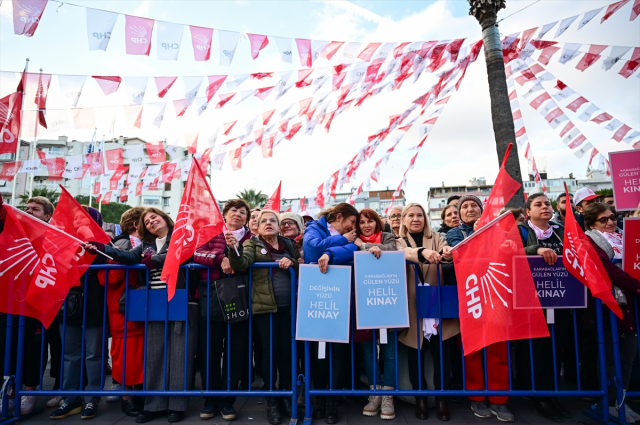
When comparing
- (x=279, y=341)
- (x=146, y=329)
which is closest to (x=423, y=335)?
(x=279, y=341)

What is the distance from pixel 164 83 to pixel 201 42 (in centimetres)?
114

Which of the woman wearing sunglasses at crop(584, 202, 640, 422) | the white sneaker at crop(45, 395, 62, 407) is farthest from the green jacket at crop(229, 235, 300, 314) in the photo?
the woman wearing sunglasses at crop(584, 202, 640, 422)

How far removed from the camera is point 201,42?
5629 millimetres

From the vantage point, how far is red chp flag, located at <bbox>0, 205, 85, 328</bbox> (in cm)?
343

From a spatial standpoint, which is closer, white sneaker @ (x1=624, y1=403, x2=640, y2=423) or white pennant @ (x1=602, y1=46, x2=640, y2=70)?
white sneaker @ (x1=624, y1=403, x2=640, y2=423)

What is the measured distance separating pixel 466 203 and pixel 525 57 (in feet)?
14.3

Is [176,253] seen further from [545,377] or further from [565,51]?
[565,51]

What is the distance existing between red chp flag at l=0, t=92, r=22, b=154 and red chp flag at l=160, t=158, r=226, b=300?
2.83m

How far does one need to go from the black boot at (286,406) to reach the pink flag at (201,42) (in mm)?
4785

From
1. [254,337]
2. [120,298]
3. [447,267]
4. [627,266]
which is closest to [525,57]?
[627,266]

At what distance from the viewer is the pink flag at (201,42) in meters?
5.59

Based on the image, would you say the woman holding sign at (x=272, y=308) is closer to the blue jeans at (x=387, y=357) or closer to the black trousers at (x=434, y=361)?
the blue jeans at (x=387, y=357)

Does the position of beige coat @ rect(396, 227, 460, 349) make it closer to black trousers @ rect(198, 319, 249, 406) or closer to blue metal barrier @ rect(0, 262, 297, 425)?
blue metal barrier @ rect(0, 262, 297, 425)

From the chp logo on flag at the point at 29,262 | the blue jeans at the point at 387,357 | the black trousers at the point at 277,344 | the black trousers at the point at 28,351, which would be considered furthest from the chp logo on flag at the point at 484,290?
the black trousers at the point at 28,351
